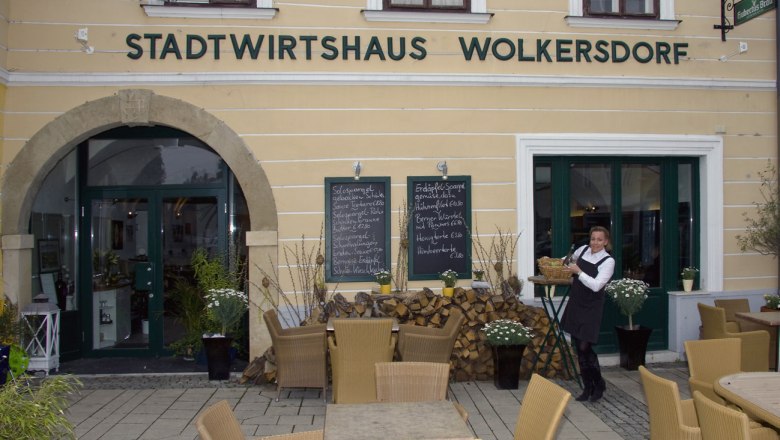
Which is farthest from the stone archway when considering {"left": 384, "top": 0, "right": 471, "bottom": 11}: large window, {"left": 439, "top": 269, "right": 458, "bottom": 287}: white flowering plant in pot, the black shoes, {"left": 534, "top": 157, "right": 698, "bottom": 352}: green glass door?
the black shoes

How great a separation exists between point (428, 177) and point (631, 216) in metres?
2.60

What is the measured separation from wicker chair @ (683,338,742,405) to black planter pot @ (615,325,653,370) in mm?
2791

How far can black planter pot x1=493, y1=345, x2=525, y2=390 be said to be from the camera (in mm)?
6375

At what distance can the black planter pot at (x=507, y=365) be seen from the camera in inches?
251

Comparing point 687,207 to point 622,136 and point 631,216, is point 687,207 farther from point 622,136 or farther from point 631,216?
point 622,136

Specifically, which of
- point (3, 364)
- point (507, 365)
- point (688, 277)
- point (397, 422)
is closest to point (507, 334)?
point (507, 365)

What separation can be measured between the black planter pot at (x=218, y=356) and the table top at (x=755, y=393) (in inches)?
186

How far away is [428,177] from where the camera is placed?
727 centimetres

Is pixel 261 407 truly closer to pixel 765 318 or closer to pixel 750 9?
pixel 765 318

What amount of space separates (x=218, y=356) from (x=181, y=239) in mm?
1939

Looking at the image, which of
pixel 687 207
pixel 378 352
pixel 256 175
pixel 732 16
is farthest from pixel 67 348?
pixel 732 16

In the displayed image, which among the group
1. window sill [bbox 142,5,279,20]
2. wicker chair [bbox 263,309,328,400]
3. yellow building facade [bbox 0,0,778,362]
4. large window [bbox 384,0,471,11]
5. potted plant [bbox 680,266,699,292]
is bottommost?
wicker chair [bbox 263,309,328,400]

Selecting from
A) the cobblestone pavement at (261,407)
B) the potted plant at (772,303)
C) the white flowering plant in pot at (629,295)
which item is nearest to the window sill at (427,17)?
the white flowering plant in pot at (629,295)

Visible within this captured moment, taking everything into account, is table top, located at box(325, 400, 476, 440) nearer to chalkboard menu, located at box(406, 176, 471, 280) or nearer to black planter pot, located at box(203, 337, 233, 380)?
black planter pot, located at box(203, 337, 233, 380)
